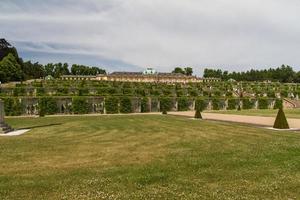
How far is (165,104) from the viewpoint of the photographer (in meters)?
55.7

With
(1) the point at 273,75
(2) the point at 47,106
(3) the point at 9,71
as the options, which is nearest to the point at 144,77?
(1) the point at 273,75

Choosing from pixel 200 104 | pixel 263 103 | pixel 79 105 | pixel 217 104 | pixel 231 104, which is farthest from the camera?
pixel 263 103

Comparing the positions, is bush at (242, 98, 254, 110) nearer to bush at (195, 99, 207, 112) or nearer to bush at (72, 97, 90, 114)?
bush at (195, 99, 207, 112)

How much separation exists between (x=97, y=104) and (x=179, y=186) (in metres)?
41.9

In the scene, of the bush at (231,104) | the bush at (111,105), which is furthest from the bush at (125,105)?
the bush at (231,104)

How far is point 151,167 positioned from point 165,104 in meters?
43.6

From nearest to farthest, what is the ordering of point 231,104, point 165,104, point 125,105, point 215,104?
1. point 125,105
2. point 165,104
3. point 215,104
4. point 231,104

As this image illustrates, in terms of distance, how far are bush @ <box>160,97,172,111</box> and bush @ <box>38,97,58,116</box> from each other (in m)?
14.5

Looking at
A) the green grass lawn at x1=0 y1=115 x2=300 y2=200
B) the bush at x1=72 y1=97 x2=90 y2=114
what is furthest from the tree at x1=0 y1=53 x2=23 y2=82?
the green grass lawn at x1=0 y1=115 x2=300 y2=200

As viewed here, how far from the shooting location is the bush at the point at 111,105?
51.2 metres

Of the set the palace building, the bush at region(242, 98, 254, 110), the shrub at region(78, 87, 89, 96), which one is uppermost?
the palace building

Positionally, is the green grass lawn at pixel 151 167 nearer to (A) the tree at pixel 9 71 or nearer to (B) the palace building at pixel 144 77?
(A) the tree at pixel 9 71

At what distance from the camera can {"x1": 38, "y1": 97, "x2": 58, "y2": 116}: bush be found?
155 ft

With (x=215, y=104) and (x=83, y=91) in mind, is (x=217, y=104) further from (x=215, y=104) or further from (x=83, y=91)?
(x=83, y=91)
